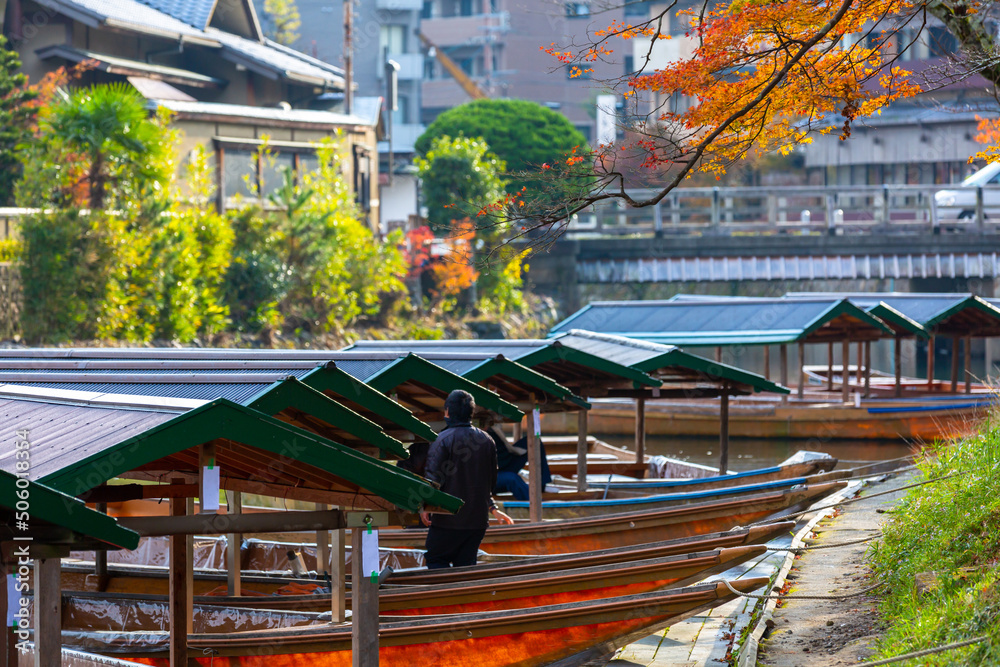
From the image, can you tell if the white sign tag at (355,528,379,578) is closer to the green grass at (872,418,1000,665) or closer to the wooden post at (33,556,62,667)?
the wooden post at (33,556,62,667)

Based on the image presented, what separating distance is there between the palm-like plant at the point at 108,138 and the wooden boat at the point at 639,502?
13.4m

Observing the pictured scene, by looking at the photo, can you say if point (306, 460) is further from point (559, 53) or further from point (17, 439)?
point (559, 53)

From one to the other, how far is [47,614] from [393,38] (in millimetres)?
55253

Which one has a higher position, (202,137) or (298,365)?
(202,137)

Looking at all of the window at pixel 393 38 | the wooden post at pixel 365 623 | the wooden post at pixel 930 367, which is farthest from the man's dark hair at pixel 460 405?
the window at pixel 393 38

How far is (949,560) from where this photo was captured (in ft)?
27.4

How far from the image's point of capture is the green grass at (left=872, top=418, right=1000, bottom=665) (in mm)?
6832

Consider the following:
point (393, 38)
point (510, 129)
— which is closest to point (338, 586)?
point (510, 129)

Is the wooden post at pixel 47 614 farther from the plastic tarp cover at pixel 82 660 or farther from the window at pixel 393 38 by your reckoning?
the window at pixel 393 38

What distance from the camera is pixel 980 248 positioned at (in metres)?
33.1

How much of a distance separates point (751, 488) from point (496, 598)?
4.70 meters

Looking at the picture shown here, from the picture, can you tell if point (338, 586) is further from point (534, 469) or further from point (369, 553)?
point (534, 469)

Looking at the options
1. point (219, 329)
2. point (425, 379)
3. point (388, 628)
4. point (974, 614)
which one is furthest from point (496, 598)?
point (219, 329)

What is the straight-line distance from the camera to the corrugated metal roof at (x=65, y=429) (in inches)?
216
